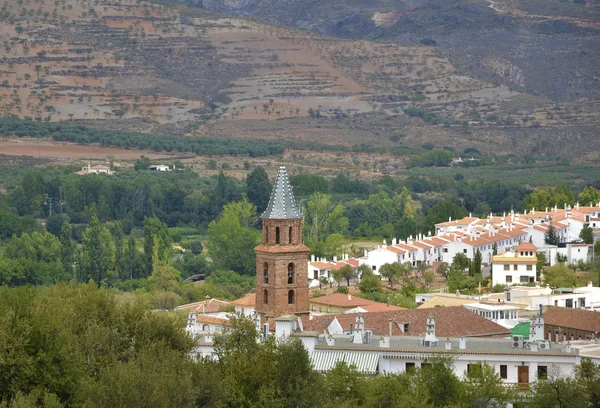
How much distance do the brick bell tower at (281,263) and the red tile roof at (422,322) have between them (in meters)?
1.85

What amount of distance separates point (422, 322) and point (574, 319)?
7.58 m

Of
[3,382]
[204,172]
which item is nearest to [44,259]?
[3,382]

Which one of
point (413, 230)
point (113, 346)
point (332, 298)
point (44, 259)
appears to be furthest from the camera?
point (413, 230)

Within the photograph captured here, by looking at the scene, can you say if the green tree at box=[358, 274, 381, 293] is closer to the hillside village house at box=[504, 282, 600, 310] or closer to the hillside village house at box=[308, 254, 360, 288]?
the hillside village house at box=[308, 254, 360, 288]

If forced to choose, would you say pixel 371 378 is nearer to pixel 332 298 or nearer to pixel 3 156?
pixel 332 298

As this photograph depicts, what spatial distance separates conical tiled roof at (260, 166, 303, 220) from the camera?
6731 cm

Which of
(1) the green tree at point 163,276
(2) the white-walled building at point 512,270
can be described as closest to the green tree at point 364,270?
(2) the white-walled building at point 512,270

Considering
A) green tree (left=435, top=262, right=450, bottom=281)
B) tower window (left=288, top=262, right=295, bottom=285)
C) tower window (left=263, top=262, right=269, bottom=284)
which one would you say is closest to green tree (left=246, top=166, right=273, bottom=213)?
green tree (left=435, top=262, right=450, bottom=281)

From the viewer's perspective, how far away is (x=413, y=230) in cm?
11144

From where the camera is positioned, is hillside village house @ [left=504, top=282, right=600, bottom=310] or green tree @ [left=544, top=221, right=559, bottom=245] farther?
green tree @ [left=544, top=221, right=559, bottom=245]

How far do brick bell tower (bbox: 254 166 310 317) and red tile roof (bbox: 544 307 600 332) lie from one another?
9220mm

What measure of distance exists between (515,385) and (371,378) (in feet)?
13.0

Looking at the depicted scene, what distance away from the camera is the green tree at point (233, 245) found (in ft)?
335

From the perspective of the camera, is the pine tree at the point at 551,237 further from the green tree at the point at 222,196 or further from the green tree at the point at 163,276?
the green tree at the point at 222,196
